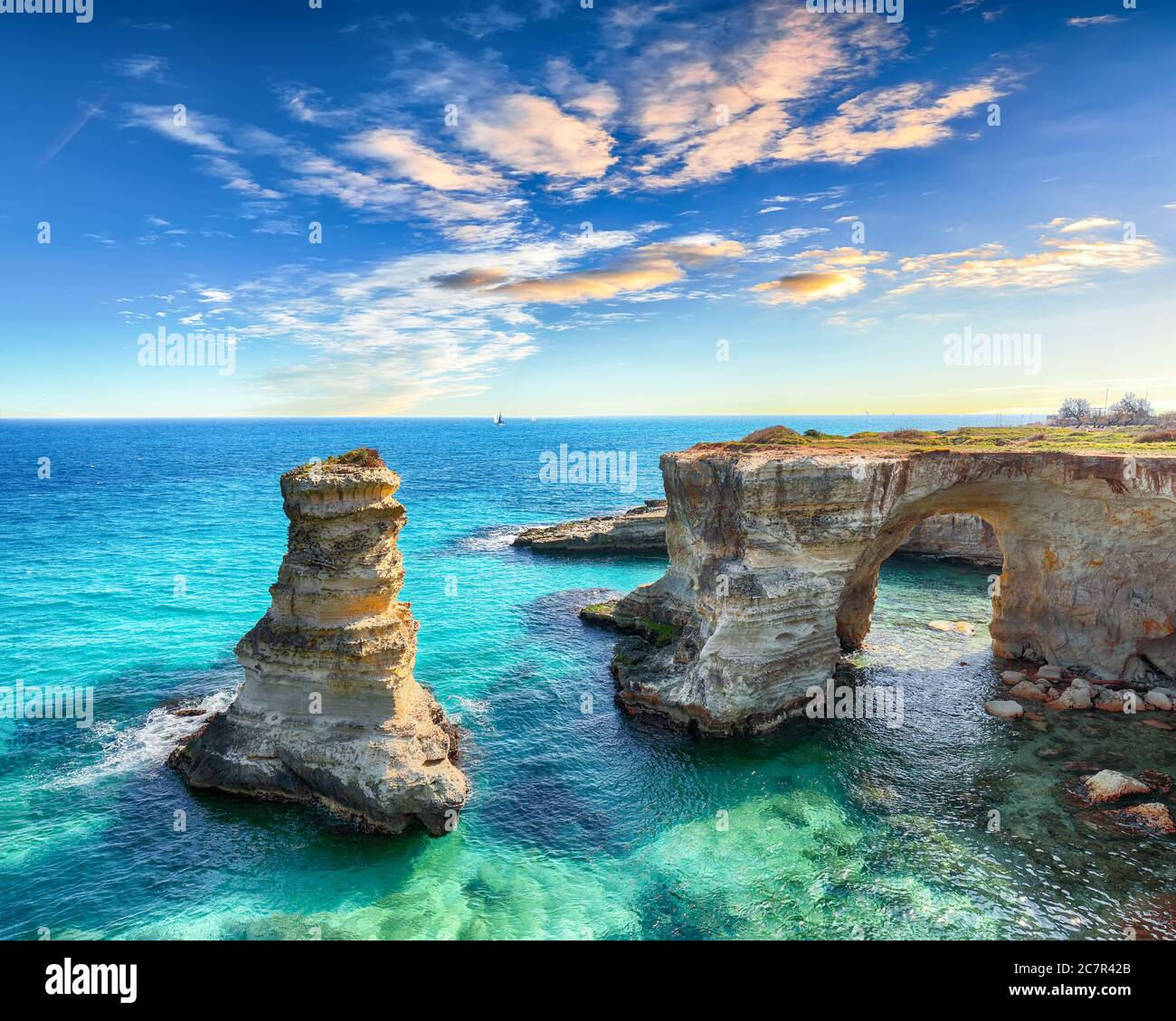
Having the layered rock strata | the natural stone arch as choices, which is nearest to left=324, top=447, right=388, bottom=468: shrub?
the natural stone arch

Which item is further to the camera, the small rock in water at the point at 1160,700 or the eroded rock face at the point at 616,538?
the eroded rock face at the point at 616,538

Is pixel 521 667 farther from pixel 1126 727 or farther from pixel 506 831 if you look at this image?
pixel 1126 727

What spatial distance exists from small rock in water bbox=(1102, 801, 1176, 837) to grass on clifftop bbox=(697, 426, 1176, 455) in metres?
15.7

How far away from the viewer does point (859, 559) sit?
106 ft

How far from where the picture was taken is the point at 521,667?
36.0 meters

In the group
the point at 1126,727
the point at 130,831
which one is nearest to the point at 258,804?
the point at 130,831

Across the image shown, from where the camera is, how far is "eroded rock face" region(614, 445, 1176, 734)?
28078 millimetres

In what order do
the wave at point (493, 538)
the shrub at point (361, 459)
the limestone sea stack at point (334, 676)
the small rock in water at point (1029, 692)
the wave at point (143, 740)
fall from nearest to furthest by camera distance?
1. the limestone sea stack at point (334, 676)
2. the shrub at point (361, 459)
3. the wave at point (143, 740)
4. the small rock in water at point (1029, 692)
5. the wave at point (493, 538)

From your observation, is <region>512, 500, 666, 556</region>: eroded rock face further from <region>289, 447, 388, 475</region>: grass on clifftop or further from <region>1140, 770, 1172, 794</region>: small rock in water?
<region>1140, 770, 1172, 794</region>: small rock in water

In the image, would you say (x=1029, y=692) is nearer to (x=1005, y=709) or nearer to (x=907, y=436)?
(x=1005, y=709)

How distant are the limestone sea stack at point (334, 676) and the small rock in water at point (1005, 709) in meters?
22.6

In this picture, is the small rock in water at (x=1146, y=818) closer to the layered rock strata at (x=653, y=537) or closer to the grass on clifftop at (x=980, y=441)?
the grass on clifftop at (x=980, y=441)

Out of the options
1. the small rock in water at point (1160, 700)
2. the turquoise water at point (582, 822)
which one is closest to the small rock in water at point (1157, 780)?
the turquoise water at point (582, 822)

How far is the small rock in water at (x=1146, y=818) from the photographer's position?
2097 cm
